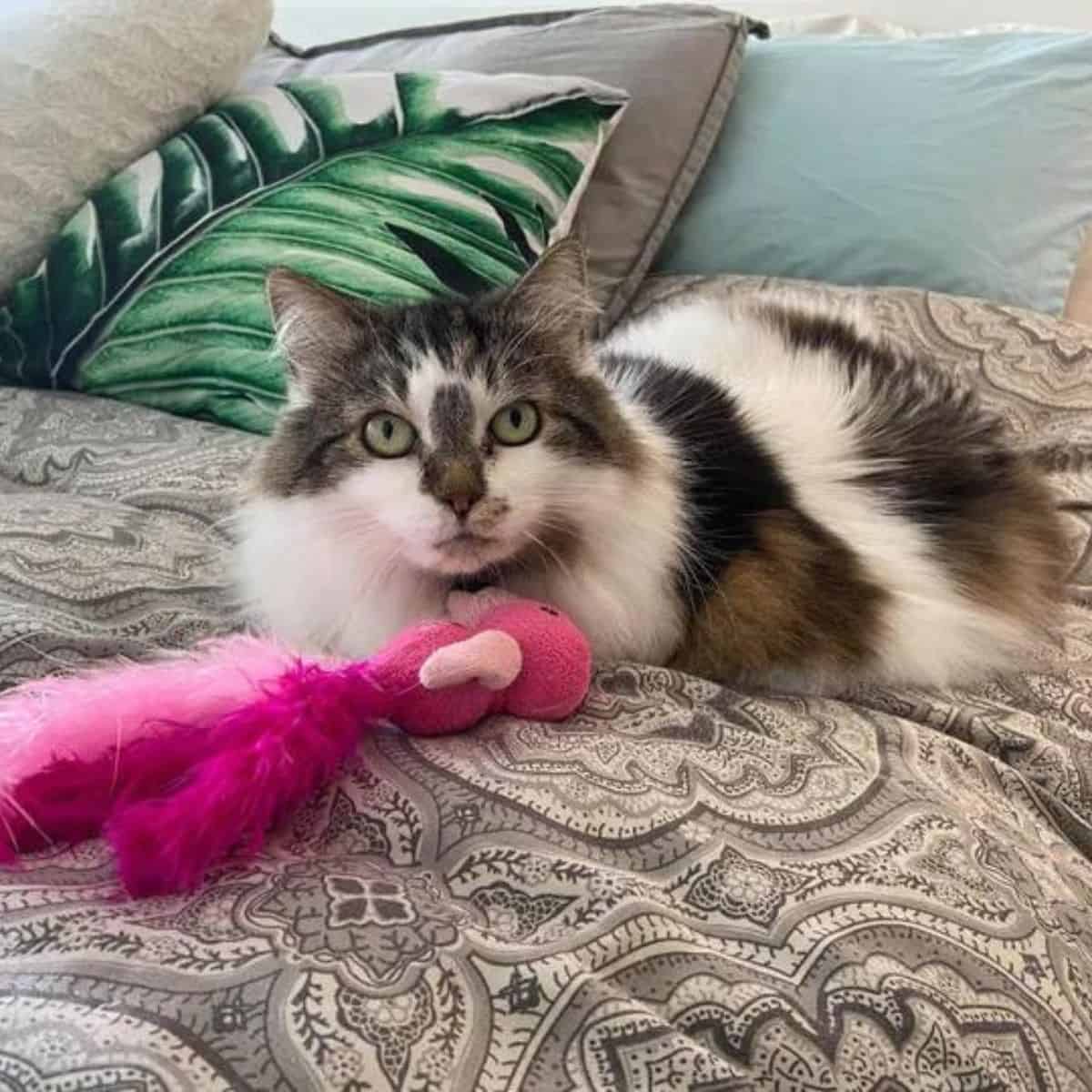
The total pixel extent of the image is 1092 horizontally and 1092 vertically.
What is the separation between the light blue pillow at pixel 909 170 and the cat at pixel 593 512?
51 cm

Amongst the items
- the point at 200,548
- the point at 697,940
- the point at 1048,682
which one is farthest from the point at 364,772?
the point at 1048,682

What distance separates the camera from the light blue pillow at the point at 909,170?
1.62m

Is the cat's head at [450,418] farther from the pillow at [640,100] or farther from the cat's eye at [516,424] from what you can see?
the pillow at [640,100]

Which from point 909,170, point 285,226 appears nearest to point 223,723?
point 285,226

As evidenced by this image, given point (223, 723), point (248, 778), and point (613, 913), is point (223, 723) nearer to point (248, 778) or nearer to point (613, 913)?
point (248, 778)

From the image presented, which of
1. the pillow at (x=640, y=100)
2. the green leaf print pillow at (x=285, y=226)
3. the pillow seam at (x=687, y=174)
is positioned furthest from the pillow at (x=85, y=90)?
the pillow seam at (x=687, y=174)

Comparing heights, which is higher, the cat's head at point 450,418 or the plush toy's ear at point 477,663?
the cat's head at point 450,418

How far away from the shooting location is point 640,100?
1813 mm

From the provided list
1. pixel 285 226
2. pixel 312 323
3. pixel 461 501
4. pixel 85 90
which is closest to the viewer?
pixel 461 501

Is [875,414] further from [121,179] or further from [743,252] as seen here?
[121,179]

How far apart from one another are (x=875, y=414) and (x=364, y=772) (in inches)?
28.1

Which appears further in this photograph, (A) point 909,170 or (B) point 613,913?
(A) point 909,170

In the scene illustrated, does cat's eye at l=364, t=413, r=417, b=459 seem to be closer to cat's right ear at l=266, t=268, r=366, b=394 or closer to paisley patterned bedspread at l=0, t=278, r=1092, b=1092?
cat's right ear at l=266, t=268, r=366, b=394

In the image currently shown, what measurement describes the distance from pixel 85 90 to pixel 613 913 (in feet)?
4.99
